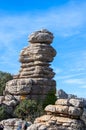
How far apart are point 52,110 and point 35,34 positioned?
22380 mm

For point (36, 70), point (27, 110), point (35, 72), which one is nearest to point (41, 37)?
point (36, 70)

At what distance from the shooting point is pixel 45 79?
206ft

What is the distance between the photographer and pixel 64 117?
4584cm

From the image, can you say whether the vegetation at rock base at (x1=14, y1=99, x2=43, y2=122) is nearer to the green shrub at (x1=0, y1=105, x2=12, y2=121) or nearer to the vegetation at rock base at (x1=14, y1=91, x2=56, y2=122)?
the vegetation at rock base at (x1=14, y1=91, x2=56, y2=122)

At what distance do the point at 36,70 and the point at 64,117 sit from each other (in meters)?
18.5

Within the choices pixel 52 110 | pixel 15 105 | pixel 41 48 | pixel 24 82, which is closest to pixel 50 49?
pixel 41 48

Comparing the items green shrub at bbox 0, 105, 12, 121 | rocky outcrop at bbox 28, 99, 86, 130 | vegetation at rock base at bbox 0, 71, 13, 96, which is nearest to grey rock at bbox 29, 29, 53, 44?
vegetation at rock base at bbox 0, 71, 13, 96

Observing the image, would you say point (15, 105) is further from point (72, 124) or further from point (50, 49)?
point (72, 124)

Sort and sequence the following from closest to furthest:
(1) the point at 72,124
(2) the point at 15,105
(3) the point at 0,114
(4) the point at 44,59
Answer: (1) the point at 72,124 < (3) the point at 0,114 < (2) the point at 15,105 < (4) the point at 44,59

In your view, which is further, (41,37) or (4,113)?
(41,37)

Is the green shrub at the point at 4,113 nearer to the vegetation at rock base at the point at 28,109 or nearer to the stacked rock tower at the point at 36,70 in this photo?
the vegetation at rock base at the point at 28,109

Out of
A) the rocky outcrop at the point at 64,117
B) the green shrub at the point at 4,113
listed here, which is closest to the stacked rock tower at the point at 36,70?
the green shrub at the point at 4,113

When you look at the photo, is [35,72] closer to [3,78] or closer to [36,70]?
[36,70]

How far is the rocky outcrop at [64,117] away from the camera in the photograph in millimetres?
43688
